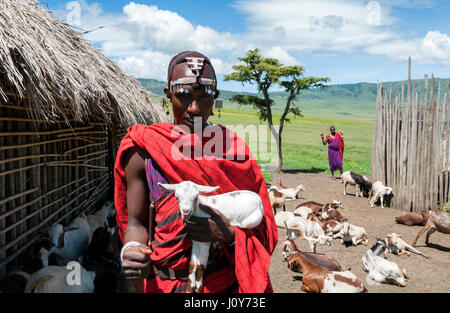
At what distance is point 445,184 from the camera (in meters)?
8.76

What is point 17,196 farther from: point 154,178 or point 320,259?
point 320,259

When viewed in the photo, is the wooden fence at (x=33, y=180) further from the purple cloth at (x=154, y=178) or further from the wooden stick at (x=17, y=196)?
the purple cloth at (x=154, y=178)

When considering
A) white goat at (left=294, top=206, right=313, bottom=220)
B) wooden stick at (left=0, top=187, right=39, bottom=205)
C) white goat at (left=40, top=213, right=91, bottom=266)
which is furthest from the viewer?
white goat at (left=294, top=206, right=313, bottom=220)

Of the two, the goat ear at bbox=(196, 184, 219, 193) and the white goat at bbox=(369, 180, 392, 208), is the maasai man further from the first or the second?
the white goat at bbox=(369, 180, 392, 208)

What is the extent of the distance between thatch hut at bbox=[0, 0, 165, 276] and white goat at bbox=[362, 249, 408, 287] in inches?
180

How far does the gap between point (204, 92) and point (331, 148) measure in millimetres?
13153

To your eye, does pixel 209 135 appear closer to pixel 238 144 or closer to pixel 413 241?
pixel 238 144

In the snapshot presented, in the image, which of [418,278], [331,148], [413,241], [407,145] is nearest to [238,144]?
[418,278]

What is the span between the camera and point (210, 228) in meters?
1.68

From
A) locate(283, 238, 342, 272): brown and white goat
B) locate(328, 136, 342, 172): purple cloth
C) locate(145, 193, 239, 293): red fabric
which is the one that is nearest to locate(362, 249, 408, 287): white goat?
locate(283, 238, 342, 272): brown and white goat

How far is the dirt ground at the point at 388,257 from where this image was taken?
5.43 metres

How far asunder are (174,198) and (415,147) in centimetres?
874

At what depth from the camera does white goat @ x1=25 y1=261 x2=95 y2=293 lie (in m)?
3.83

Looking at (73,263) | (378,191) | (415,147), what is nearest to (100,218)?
(73,263)
